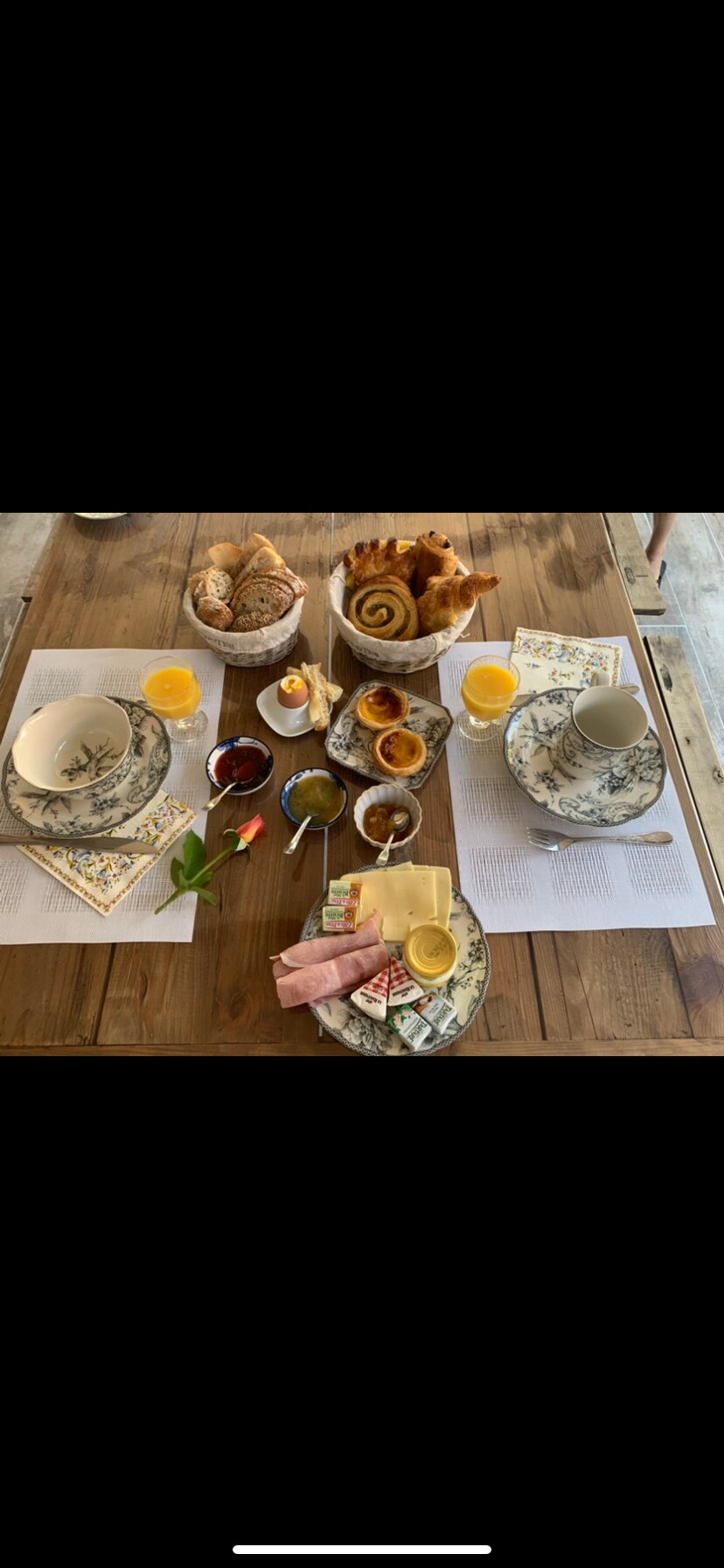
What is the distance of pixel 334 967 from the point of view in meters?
1.18

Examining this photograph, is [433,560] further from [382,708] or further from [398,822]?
[398,822]

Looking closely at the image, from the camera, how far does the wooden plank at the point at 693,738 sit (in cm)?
157

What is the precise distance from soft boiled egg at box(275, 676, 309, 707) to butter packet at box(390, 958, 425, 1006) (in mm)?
577

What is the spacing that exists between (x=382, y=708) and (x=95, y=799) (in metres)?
0.57

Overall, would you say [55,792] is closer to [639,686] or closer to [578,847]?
[578,847]

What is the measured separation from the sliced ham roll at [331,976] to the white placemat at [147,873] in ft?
0.73

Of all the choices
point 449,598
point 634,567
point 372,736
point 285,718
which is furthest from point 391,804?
point 634,567

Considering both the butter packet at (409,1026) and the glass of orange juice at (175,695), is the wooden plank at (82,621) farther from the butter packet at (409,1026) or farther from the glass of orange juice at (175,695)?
the butter packet at (409,1026)

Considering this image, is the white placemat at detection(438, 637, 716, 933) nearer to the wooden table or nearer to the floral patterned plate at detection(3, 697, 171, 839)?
the wooden table

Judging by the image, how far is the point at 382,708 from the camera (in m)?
1.51

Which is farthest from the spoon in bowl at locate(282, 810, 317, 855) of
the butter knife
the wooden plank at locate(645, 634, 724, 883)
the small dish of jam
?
the wooden plank at locate(645, 634, 724, 883)

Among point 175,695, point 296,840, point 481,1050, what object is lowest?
point 481,1050

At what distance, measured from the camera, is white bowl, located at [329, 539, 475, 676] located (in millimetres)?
1433

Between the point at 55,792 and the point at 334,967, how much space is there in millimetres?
604
